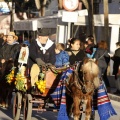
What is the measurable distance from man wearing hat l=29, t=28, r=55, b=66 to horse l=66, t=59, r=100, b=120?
1603mm

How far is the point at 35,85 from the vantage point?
41.5 feet

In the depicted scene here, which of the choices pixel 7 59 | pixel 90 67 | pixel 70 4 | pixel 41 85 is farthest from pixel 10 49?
pixel 70 4

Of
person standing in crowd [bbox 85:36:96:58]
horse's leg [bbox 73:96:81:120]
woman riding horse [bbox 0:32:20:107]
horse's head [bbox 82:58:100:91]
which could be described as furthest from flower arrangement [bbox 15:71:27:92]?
person standing in crowd [bbox 85:36:96:58]

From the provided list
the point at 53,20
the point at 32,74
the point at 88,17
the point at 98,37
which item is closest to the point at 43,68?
the point at 32,74

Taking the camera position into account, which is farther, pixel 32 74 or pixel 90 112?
pixel 32 74

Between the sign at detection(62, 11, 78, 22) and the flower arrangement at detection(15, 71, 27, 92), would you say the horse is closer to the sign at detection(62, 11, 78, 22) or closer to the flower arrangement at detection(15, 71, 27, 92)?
the flower arrangement at detection(15, 71, 27, 92)

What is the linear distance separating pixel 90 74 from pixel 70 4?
1503 centimetres

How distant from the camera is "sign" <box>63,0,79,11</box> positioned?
83.7ft

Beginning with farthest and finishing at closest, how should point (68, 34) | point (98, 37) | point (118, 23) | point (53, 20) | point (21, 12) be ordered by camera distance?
point (21, 12) → point (98, 37) → point (53, 20) → point (68, 34) → point (118, 23)

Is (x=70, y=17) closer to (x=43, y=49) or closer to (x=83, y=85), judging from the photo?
(x=43, y=49)

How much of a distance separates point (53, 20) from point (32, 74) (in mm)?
18877

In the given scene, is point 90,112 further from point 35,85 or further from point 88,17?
point 88,17

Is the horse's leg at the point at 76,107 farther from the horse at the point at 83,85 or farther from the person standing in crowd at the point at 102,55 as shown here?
the person standing in crowd at the point at 102,55

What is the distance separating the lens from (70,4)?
25734 millimetres
